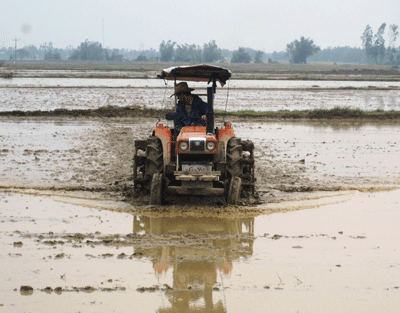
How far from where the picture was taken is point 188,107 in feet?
31.4

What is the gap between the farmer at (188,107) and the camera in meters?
9.44

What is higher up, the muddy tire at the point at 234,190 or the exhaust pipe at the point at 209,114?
the exhaust pipe at the point at 209,114

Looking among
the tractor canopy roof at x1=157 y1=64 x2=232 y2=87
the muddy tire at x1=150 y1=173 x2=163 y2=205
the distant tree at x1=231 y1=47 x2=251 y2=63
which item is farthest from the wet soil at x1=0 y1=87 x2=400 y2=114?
the distant tree at x1=231 y1=47 x2=251 y2=63

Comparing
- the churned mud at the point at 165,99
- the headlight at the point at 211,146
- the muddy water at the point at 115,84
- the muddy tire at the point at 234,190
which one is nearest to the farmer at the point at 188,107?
the headlight at the point at 211,146

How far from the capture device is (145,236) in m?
7.33

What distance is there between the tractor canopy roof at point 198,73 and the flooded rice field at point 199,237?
2.37m

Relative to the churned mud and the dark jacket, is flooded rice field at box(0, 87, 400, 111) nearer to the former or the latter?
the churned mud

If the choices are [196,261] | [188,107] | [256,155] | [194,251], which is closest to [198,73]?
[188,107]

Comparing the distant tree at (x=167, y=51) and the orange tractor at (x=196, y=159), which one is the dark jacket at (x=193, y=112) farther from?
the distant tree at (x=167, y=51)

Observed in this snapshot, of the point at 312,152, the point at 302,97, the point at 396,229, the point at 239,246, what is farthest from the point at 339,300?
the point at 302,97

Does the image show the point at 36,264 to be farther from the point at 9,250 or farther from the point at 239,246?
the point at 239,246

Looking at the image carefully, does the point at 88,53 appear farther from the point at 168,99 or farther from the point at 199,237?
the point at 199,237

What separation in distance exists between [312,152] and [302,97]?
1989cm

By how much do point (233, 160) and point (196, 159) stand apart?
0.67m
